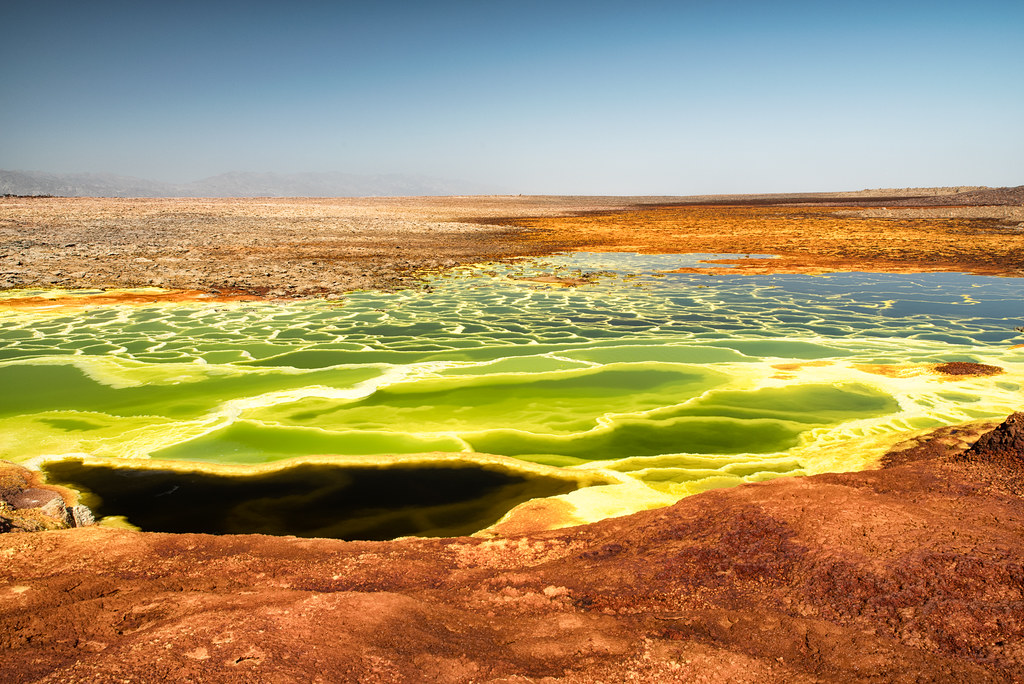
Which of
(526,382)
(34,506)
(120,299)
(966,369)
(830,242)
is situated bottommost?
(526,382)

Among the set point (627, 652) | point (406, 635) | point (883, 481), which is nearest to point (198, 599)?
point (406, 635)

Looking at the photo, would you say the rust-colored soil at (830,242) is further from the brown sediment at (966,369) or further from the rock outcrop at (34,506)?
the rock outcrop at (34,506)

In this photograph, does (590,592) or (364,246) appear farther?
(364,246)

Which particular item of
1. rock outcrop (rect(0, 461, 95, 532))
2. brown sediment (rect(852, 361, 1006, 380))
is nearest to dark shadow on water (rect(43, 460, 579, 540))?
rock outcrop (rect(0, 461, 95, 532))

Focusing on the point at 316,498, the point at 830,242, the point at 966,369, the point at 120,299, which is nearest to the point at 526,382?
the point at 316,498

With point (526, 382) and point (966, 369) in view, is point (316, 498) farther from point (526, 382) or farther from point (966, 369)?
point (966, 369)

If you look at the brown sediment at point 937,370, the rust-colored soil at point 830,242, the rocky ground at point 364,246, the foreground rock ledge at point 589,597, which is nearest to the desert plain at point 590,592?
the foreground rock ledge at point 589,597

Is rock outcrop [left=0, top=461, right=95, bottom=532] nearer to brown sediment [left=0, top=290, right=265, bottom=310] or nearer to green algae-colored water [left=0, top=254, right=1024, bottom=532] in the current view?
green algae-colored water [left=0, top=254, right=1024, bottom=532]
